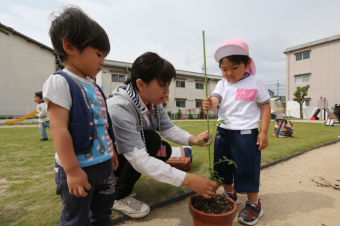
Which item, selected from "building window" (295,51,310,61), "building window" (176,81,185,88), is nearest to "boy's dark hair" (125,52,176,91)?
"building window" (176,81,185,88)

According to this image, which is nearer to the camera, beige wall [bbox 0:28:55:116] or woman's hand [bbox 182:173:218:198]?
woman's hand [bbox 182:173:218:198]

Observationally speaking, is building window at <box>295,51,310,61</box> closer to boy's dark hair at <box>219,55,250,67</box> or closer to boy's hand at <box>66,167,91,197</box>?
boy's dark hair at <box>219,55,250,67</box>

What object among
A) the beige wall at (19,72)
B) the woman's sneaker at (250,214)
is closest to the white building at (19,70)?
the beige wall at (19,72)

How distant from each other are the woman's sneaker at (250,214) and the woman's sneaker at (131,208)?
775 mm

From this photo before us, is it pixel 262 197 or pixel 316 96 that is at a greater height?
pixel 316 96

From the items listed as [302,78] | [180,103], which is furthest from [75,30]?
[302,78]

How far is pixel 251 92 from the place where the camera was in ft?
5.57

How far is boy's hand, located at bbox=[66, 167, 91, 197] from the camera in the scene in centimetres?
94

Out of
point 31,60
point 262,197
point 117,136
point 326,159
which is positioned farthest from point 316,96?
point 31,60

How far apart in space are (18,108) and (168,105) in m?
14.2

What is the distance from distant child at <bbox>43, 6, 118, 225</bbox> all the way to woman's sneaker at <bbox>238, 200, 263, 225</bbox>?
45.0 inches

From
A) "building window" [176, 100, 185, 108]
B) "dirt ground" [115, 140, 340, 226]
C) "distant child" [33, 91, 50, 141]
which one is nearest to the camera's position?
"dirt ground" [115, 140, 340, 226]

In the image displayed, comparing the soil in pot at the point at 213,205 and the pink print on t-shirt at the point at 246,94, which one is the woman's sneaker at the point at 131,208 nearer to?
the soil in pot at the point at 213,205

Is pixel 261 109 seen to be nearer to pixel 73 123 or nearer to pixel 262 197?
pixel 262 197
